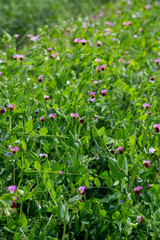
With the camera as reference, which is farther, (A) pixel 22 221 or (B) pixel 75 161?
(B) pixel 75 161

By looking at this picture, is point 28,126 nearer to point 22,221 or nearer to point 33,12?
point 22,221

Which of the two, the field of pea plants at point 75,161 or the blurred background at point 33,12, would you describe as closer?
the field of pea plants at point 75,161

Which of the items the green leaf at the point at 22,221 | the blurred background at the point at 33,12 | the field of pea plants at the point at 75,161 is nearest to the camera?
the green leaf at the point at 22,221

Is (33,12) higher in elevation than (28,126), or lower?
lower

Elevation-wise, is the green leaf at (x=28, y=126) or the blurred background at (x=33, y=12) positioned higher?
the green leaf at (x=28, y=126)

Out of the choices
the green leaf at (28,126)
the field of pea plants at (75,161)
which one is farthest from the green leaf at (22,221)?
the green leaf at (28,126)

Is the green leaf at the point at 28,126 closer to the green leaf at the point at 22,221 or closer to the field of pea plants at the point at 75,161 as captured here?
the field of pea plants at the point at 75,161

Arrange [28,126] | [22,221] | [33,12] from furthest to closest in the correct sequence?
[33,12] < [28,126] < [22,221]

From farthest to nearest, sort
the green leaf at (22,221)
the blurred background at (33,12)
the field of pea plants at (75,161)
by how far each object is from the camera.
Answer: the blurred background at (33,12) → the field of pea plants at (75,161) → the green leaf at (22,221)

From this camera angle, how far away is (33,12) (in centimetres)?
491

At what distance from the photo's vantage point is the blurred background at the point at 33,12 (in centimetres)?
464

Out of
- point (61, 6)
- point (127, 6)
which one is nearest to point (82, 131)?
point (127, 6)

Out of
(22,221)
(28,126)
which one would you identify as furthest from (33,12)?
(22,221)

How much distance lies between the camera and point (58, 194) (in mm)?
1415
